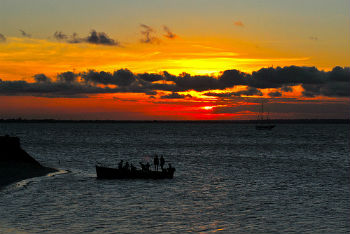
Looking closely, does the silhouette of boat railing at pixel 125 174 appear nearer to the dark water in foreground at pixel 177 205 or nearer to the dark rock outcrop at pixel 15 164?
the dark water in foreground at pixel 177 205

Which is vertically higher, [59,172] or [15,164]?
[15,164]

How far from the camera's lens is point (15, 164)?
165 ft

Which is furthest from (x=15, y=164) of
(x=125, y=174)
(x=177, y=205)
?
(x=177, y=205)

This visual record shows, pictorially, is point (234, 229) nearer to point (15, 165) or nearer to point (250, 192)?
point (250, 192)

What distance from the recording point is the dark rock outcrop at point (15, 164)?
45.4 meters

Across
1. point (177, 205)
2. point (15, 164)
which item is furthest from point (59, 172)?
point (177, 205)

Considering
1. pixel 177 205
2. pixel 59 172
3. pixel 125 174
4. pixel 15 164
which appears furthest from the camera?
pixel 59 172

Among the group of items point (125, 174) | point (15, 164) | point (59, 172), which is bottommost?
point (59, 172)

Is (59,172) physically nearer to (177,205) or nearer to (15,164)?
(15,164)

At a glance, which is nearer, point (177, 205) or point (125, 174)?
Result: point (177, 205)

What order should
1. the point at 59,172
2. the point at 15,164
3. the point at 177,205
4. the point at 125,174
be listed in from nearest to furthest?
the point at 177,205
the point at 125,174
the point at 15,164
the point at 59,172

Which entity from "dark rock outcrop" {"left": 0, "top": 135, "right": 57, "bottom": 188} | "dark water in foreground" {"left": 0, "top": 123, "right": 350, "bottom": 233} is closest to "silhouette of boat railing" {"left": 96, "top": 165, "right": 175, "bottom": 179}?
"dark water in foreground" {"left": 0, "top": 123, "right": 350, "bottom": 233}

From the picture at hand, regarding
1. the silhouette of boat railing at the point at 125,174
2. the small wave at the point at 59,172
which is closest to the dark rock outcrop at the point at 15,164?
the small wave at the point at 59,172

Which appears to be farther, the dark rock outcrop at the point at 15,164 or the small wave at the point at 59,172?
the small wave at the point at 59,172
